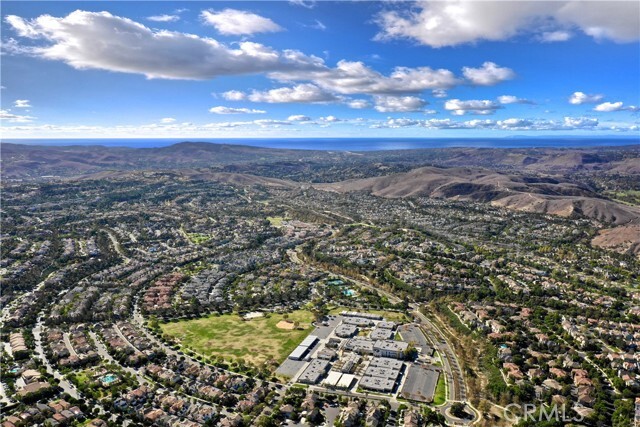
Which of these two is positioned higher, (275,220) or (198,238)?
(275,220)

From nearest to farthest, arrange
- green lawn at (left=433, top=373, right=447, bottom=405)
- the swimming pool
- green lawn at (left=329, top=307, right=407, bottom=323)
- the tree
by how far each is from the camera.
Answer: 1. the tree
2. green lawn at (left=433, top=373, right=447, bottom=405)
3. the swimming pool
4. green lawn at (left=329, top=307, right=407, bottom=323)

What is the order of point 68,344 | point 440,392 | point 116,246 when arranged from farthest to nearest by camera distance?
point 116,246, point 68,344, point 440,392

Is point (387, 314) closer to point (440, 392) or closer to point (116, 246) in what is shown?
point (440, 392)

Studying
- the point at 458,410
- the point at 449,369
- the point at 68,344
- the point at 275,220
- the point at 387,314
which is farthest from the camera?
the point at 275,220

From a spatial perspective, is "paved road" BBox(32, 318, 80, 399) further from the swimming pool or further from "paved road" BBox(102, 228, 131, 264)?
"paved road" BBox(102, 228, 131, 264)

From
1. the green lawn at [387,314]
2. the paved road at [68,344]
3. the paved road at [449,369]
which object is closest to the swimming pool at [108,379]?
the paved road at [68,344]

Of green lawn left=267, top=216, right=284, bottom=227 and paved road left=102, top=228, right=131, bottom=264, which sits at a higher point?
green lawn left=267, top=216, right=284, bottom=227

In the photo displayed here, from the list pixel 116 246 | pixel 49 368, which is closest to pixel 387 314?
pixel 49 368

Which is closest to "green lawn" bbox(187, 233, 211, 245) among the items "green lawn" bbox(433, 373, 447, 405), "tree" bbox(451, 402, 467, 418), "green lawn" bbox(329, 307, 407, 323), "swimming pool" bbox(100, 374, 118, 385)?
"green lawn" bbox(329, 307, 407, 323)

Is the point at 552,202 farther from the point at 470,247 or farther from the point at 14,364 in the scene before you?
the point at 14,364

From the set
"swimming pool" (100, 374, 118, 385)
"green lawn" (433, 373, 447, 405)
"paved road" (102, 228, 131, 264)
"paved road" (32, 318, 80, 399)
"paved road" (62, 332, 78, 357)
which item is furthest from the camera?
"paved road" (102, 228, 131, 264)
